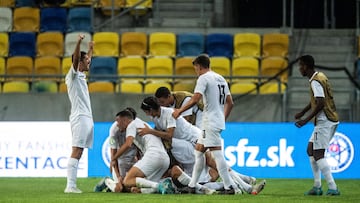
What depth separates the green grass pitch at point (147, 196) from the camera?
13.4 meters

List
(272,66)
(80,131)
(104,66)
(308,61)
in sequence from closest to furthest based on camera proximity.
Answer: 1. (308,61)
2. (80,131)
3. (272,66)
4. (104,66)

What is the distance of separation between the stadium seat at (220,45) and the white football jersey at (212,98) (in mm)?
10573

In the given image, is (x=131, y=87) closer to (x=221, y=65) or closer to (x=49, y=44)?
(x=221, y=65)

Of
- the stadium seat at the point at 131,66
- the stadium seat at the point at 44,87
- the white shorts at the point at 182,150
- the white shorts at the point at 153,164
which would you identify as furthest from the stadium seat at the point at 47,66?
the white shorts at the point at 153,164

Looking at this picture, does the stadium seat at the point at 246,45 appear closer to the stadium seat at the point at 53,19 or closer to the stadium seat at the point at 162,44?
the stadium seat at the point at 162,44

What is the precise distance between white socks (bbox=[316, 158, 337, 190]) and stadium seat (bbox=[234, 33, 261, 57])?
10.3 meters

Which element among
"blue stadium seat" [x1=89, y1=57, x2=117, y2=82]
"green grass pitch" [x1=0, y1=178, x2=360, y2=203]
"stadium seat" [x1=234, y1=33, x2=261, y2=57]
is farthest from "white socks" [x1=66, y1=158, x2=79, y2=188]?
"stadium seat" [x1=234, y1=33, x2=261, y2=57]

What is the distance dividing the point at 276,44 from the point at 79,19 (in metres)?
4.82

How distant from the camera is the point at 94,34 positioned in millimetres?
25172

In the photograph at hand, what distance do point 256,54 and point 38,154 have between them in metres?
6.63

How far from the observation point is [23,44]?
25594 mm

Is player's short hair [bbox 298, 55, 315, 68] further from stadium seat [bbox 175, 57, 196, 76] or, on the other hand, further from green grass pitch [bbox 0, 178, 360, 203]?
stadium seat [bbox 175, 57, 196, 76]

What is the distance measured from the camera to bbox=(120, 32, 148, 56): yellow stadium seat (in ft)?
82.5

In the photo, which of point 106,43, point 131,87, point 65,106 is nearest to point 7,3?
point 106,43
